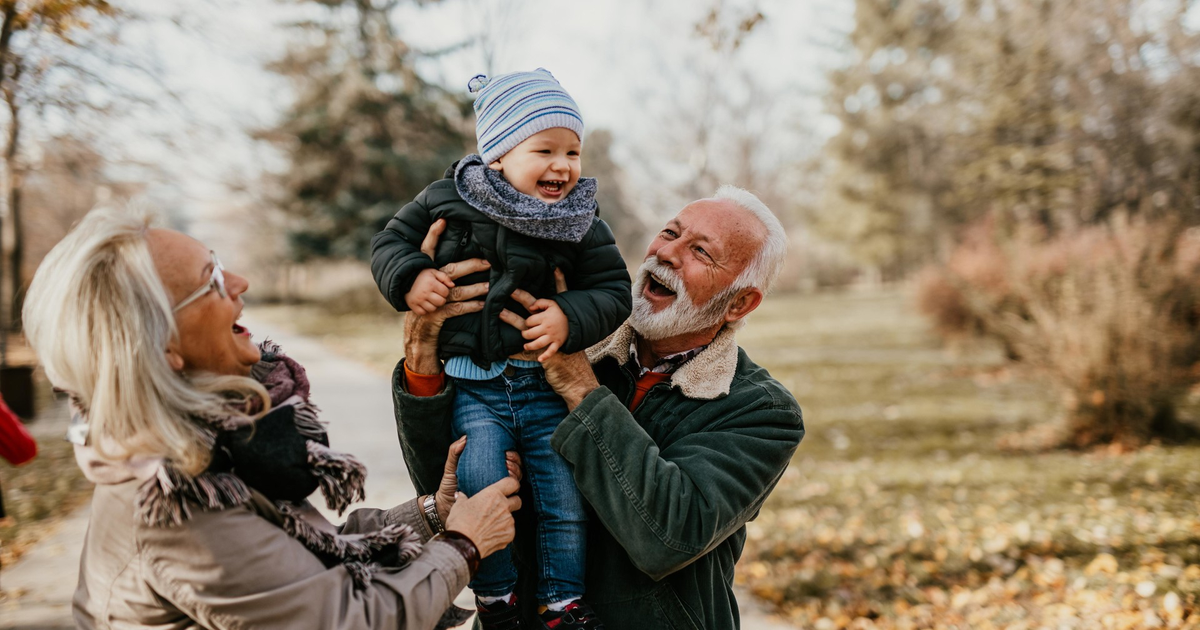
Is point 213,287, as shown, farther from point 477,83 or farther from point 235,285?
point 477,83

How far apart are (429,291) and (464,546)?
2.11 ft

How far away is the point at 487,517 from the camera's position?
1.89m

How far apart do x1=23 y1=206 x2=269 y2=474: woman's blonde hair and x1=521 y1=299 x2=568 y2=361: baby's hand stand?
76 centimetres

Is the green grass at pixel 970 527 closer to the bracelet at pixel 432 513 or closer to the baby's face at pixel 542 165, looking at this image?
the bracelet at pixel 432 513

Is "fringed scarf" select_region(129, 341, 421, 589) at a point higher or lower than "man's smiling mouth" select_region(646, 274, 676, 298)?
lower

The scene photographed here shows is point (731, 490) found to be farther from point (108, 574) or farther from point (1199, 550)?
point (1199, 550)

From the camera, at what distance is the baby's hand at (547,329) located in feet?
6.42

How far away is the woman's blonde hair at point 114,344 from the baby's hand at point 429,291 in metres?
0.61

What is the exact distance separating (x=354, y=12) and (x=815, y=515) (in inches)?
952

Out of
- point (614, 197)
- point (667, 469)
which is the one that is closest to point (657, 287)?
point (667, 469)

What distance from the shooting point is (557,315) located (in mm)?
1982

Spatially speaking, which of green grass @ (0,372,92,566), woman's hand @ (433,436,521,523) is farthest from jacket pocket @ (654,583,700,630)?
green grass @ (0,372,92,566)

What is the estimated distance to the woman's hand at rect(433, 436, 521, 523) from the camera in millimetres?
2066

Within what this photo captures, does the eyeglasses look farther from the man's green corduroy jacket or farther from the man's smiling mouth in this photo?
the man's smiling mouth
